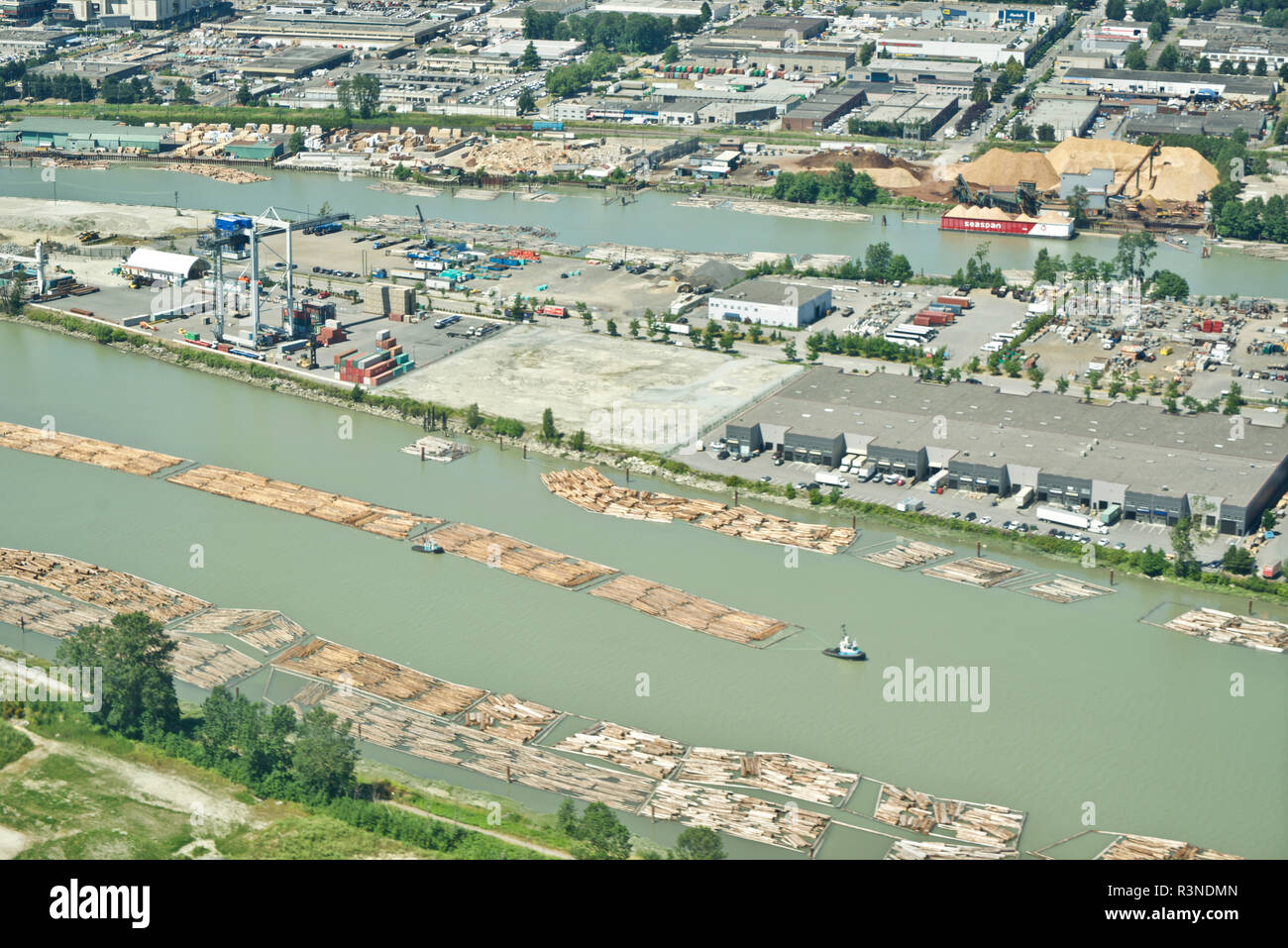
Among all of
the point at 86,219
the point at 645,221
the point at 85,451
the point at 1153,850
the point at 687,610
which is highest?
the point at 86,219

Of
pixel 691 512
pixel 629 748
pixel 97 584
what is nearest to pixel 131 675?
pixel 97 584

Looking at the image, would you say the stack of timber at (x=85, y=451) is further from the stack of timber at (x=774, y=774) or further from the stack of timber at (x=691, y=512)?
the stack of timber at (x=774, y=774)

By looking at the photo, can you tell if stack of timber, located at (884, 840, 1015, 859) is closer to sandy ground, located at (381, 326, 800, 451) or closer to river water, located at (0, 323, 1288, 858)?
river water, located at (0, 323, 1288, 858)

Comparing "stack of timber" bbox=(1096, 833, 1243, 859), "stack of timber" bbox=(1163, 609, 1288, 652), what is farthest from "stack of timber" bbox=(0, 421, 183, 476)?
"stack of timber" bbox=(1096, 833, 1243, 859)

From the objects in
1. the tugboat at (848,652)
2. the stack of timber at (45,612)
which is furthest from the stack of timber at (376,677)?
the tugboat at (848,652)

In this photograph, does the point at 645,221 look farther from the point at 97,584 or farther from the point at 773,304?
the point at 97,584

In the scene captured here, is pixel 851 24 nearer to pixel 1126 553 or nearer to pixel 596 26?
pixel 596 26
